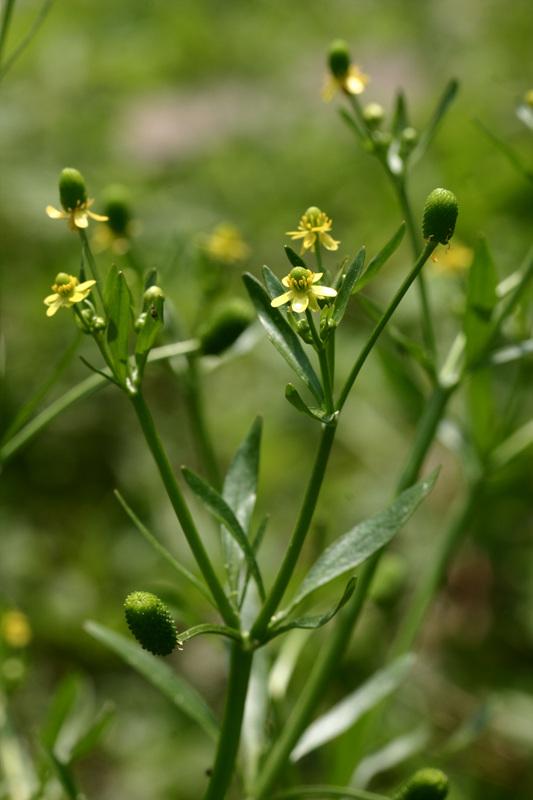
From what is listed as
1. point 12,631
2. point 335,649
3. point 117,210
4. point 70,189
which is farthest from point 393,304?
point 12,631

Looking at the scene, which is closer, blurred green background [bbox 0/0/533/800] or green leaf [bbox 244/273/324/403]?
green leaf [bbox 244/273/324/403]

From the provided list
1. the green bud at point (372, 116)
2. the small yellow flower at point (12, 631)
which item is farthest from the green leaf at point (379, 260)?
the small yellow flower at point (12, 631)

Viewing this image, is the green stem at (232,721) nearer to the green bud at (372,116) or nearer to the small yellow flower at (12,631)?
the small yellow flower at (12,631)

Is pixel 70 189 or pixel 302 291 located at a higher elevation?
pixel 70 189

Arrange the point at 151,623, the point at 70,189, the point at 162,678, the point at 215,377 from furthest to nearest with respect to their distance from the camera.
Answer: the point at 215,377
the point at 162,678
the point at 70,189
the point at 151,623

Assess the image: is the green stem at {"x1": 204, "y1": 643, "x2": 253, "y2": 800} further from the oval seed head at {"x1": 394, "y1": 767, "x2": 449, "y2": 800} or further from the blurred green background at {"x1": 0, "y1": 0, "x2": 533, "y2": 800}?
the blurred green background at {"x1": 0, "y1": 0, "x2": 533, "y2": 800}

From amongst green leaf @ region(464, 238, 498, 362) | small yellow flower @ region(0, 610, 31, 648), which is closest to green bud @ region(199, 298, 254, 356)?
green leaf @ region(464, 238, 498, 362)

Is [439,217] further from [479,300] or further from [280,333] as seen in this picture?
[479,300]
